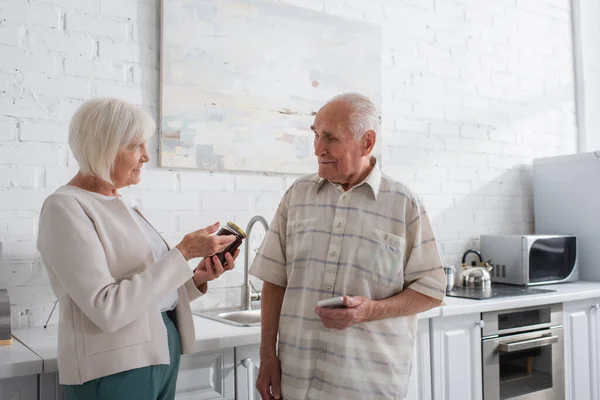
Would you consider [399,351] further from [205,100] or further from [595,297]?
[595,297]

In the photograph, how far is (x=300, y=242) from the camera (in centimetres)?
176

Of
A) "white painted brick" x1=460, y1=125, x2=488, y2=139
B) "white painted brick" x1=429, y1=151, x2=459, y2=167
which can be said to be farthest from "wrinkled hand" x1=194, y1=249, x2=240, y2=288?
"white painted brick" x1=460, y1=125, x2=488, y2=139

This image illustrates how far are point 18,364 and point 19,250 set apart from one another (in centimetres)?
68

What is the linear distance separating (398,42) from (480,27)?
736 mm

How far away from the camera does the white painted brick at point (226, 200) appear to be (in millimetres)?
2621

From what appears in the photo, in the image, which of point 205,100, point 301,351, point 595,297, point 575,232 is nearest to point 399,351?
point 301,351

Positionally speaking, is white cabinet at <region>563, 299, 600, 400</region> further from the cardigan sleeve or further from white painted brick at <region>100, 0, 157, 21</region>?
white painted brick at <region>100, 0, 157, 21</region>

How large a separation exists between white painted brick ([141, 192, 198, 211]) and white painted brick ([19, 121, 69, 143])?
1.35ft

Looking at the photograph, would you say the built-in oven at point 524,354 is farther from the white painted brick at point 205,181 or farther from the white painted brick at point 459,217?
the white painted brick at point 205,181

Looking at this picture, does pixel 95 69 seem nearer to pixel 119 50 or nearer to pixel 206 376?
pixel 119 50

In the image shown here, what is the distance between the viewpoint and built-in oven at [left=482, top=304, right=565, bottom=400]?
2.68m

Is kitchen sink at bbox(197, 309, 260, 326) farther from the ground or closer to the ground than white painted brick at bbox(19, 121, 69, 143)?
closer to the ground

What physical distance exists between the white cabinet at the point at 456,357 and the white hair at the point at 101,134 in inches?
62.3

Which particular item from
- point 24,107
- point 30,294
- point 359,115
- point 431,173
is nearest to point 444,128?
point 431,173
